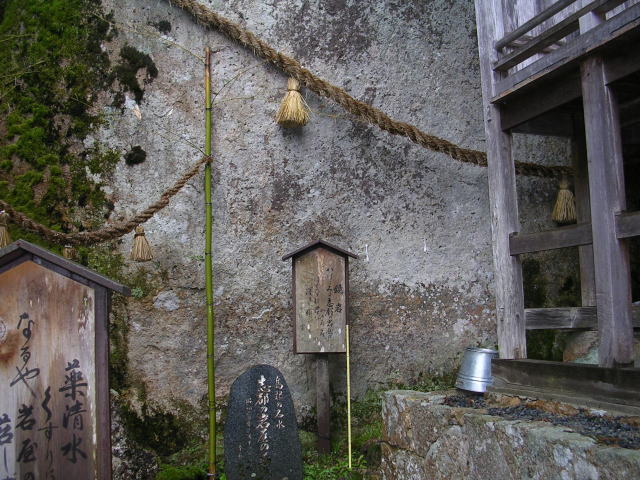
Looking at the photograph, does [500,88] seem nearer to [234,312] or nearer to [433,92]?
[433,92]

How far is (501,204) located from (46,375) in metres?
3.30

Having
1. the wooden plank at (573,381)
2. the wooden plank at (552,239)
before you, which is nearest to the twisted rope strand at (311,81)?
the wooden plank at (552,239)

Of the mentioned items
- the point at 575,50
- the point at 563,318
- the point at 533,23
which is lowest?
Result: the point at 563,318

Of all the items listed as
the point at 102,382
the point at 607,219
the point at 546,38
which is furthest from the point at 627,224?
the point at 102,382

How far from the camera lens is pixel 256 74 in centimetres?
565

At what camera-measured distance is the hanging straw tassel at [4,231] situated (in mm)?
4574

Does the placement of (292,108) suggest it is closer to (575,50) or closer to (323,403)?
(575,50)

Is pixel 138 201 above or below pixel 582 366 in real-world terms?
above

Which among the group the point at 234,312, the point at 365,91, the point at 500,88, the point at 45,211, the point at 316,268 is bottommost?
the point at 234,312

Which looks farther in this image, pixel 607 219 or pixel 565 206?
pixel 565 206

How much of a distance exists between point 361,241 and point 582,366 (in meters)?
2.50

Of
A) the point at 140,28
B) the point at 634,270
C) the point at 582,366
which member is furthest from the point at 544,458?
the point at 140,28

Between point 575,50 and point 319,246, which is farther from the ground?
point 575,50

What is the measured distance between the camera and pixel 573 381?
3.70 m
